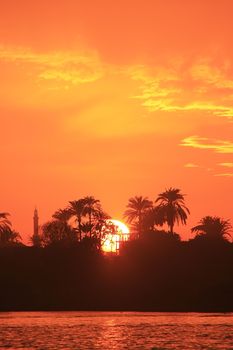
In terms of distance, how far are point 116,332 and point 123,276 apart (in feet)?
116

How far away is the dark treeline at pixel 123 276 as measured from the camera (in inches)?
3575

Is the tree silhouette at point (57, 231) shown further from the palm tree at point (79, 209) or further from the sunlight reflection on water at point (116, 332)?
the sunlight reflection on water at point (116, 332)

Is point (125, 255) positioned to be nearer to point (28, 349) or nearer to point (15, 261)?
point (15, 261)

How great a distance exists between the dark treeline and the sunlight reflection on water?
14.7 meters

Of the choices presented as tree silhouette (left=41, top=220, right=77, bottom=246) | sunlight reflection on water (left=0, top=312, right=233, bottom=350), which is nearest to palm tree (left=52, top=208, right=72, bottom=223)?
tree silhouette (left=41, top=220, right=77, bottom=246)

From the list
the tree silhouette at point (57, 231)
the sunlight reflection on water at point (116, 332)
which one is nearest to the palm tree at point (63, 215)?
the tree silhouette at point (57, 231)

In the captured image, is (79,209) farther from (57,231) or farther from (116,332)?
(116,332)

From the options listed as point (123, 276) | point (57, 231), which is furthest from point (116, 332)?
point (57, 231)

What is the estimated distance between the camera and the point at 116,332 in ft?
191

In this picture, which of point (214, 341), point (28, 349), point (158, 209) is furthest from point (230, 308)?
point (28, 349)

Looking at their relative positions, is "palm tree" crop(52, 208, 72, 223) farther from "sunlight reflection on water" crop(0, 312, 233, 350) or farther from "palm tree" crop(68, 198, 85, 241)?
"sunlight reflection on water" crop(0, 312, 233, 350)

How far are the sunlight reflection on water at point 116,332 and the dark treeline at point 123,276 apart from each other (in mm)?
14726

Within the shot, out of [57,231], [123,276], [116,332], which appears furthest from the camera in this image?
[57,231]

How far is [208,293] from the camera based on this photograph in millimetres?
90750
